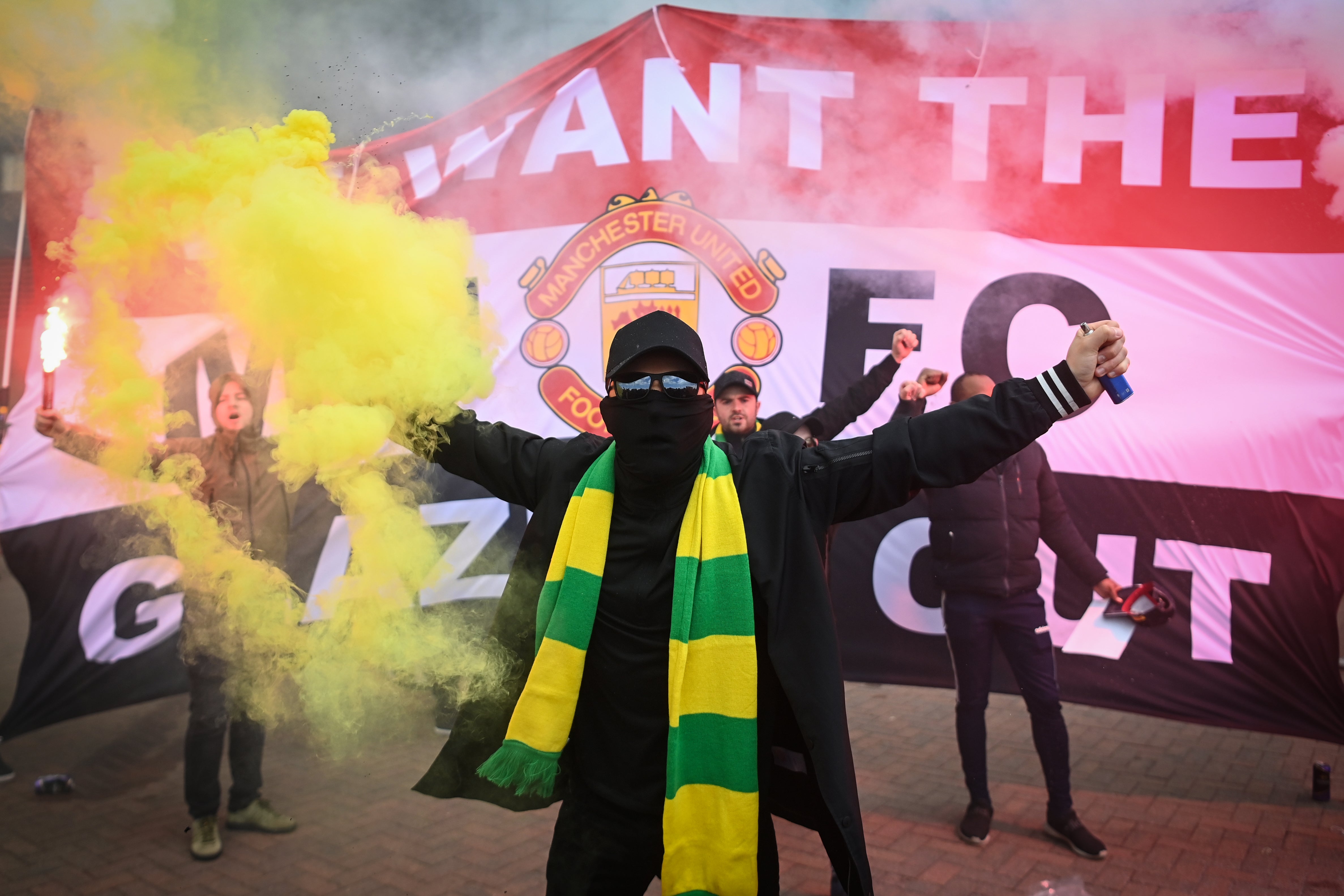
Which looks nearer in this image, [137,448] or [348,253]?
[348,253]

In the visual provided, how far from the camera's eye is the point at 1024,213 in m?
4.28

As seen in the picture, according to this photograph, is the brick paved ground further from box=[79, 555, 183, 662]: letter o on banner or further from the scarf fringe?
the scarf fringe

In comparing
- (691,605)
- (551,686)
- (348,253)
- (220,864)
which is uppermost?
(348,253)

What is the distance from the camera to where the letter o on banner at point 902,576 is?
4383 mm

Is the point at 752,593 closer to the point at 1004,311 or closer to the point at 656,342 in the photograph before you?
the point at 656,342

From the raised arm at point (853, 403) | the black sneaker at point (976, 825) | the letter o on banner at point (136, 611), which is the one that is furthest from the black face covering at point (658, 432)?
the letter o on banner at point (136, 611)

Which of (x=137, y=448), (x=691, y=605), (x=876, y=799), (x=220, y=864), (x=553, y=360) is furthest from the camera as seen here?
(x=553, y=360)

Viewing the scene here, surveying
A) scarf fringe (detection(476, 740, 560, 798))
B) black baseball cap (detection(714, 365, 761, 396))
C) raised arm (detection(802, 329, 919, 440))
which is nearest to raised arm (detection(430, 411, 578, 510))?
scarf fringe (detection(476, 740, 560, 798))

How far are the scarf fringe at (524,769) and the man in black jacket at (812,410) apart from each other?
80.9 inches

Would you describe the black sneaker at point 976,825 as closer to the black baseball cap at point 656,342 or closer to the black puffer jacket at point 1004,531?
the black puffer jacket at point 1004,531

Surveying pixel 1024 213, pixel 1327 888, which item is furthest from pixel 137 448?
pixel 1327 888

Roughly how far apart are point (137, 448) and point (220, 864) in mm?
1860

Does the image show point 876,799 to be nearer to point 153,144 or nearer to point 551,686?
point 551,686

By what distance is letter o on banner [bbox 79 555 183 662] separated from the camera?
4.60 m
